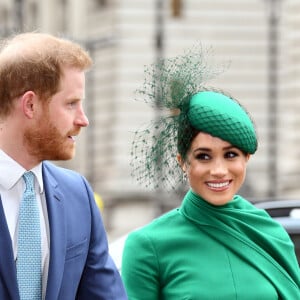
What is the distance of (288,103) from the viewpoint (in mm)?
36094

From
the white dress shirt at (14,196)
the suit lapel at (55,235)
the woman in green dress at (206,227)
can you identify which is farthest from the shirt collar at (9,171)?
the woman in green dress at (206,227)

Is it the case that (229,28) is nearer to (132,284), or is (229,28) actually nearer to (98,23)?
(98,23)

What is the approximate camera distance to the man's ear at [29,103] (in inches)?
138

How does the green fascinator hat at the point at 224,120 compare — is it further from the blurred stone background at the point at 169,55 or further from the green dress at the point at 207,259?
the blurred stone background at the point at 169,55

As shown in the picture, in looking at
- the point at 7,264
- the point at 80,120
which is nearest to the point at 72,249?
the point at 7,264

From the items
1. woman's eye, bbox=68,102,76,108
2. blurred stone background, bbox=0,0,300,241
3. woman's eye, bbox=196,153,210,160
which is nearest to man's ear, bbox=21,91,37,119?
woman's eye, bbox=68,102,76,108

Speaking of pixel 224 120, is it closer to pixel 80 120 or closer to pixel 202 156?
pixel 202 156

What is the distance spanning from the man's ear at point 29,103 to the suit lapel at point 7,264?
11.4 inches

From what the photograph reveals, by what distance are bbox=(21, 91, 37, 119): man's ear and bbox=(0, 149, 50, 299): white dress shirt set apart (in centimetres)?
13

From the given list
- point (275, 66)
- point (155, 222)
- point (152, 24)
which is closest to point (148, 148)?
point (155, 222)

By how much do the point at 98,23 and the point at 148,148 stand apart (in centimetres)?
3347

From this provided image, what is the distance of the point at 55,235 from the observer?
11.6 ft

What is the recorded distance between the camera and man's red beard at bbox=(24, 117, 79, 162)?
3.54 metres

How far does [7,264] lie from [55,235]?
0.16m
